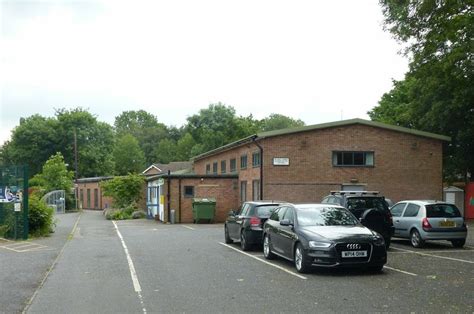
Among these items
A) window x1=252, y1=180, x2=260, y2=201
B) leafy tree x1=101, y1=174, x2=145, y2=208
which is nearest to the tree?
window x1=252, y1=180, x2=260, y2=201

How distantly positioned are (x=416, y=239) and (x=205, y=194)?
17.0 metres

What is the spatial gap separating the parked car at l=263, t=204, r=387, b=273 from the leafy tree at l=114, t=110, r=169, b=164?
9502cm

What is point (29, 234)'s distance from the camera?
20.2 m

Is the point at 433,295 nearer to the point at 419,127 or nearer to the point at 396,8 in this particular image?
the point at 396,8

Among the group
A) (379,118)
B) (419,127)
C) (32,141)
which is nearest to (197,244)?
(419,127)

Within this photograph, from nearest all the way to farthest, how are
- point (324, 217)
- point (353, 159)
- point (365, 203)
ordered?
point (324, 217), point (365, 203), point (353, 159)

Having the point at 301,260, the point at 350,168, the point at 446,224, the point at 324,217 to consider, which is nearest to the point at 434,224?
the point at 446,224

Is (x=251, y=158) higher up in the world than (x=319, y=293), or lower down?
higher up

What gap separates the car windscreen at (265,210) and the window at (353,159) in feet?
45.8

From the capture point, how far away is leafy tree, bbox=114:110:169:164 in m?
108

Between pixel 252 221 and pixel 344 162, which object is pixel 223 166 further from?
pixel 252 221

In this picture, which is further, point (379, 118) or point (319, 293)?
point (379, 118)

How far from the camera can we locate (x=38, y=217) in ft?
67.5

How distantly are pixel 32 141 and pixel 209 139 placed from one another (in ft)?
78.5
